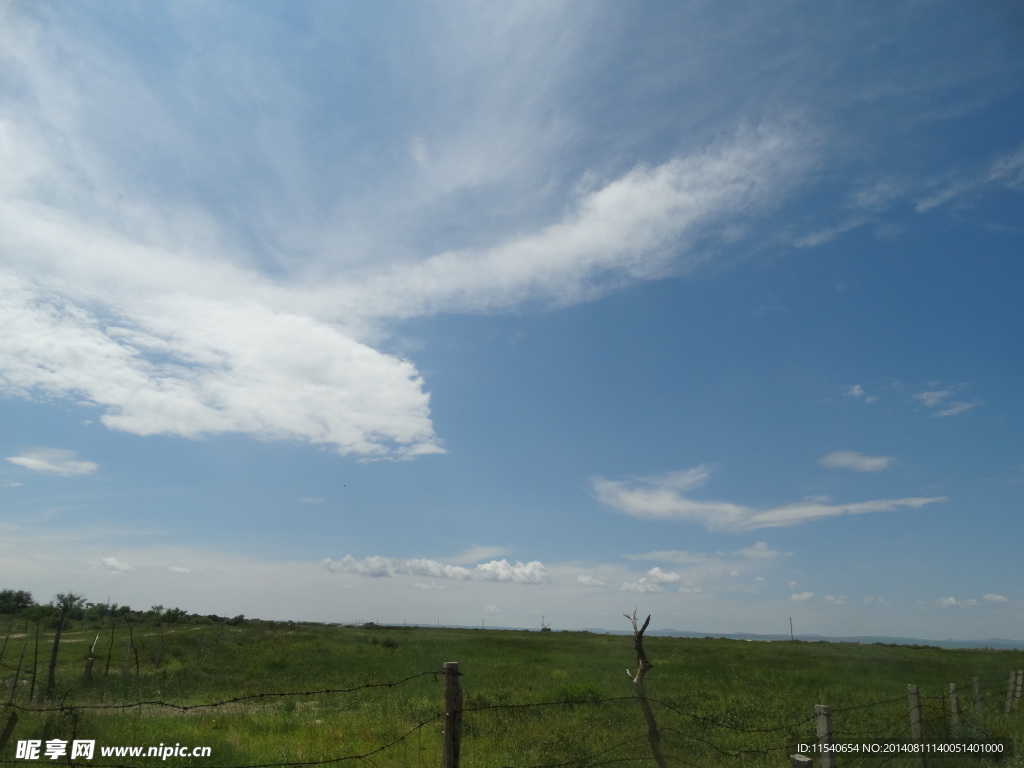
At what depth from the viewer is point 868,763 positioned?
37.0 feet

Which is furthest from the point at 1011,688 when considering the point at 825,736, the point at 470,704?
the point at 470,704

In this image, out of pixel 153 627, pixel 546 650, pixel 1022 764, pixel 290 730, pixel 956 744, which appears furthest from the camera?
pixel 153 627

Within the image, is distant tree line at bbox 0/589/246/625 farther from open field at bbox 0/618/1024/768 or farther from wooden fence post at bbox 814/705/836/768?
wooden fence post at bbox 814/705/836/768

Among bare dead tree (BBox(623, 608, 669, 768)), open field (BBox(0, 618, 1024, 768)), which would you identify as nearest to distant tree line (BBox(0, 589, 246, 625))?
open field (BBox(0, 618, 1024, 768))

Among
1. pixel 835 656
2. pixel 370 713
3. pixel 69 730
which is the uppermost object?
pixel 69 730

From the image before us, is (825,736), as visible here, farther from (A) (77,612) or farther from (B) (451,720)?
(A) (77,612)

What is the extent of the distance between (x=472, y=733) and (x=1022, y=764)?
35.8 ft

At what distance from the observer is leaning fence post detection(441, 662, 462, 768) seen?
625cm

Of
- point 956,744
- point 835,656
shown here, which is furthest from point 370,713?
point 835,656

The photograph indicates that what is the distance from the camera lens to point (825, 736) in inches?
302

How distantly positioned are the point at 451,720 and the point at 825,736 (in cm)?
480

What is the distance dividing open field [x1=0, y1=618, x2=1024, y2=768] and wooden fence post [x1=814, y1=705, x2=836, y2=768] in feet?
8.46

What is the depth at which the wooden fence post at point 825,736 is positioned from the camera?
754cm

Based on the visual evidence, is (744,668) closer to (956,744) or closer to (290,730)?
(956,744)
